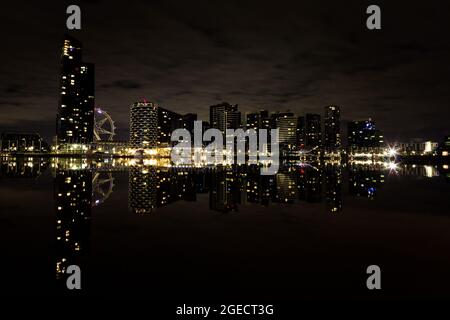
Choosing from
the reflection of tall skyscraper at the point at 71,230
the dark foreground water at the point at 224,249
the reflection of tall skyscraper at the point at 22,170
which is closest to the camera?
the dark foreground water at the point at 224,249

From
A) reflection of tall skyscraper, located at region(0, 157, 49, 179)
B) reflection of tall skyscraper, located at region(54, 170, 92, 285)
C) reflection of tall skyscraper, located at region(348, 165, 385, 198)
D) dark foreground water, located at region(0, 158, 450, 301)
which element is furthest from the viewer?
reflection of tall skyscraper, located at region(0, 157, 49, 179)

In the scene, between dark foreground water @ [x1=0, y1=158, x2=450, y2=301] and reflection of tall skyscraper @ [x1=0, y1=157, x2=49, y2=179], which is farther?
reflection of tall skyscraper @ [x1=0, y1=157, x2=49, y2=179]

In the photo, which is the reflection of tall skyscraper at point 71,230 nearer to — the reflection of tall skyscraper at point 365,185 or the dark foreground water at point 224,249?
the dark foreground water at point 224,249

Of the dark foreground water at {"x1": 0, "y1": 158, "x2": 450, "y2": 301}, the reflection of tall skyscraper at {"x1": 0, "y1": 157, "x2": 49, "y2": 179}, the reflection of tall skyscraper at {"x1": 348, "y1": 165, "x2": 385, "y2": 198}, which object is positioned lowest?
the dark foreground water at {"x1": 0, "y1": 158, "x2": 450, "y2": 301}

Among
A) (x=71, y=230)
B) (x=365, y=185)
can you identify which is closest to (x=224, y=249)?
(x=71, y=230)

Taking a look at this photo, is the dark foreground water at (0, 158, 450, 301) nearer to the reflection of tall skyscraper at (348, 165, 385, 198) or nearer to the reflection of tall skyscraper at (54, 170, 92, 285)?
the reflection of tall skyscraper at (54, 170, 92, 285)

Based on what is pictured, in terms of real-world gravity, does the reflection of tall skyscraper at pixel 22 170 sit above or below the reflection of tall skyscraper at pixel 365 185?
above

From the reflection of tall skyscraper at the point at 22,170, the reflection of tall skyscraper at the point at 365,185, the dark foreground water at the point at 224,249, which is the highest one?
the reflection of tall skyscraper at the point at 22,170

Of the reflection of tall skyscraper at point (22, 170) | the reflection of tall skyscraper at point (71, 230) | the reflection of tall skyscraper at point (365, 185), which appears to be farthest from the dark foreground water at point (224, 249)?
the reflection of tall skyscraper at point (22, 170)

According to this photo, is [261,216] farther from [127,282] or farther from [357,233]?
[127,282]

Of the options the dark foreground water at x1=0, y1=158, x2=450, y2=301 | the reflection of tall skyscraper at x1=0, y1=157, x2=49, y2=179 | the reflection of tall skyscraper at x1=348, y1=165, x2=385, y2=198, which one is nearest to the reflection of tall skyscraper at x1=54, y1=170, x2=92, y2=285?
the dark foreground water at x1=0, y1=158, x2=450, y2=301

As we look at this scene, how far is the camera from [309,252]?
8859 mm
